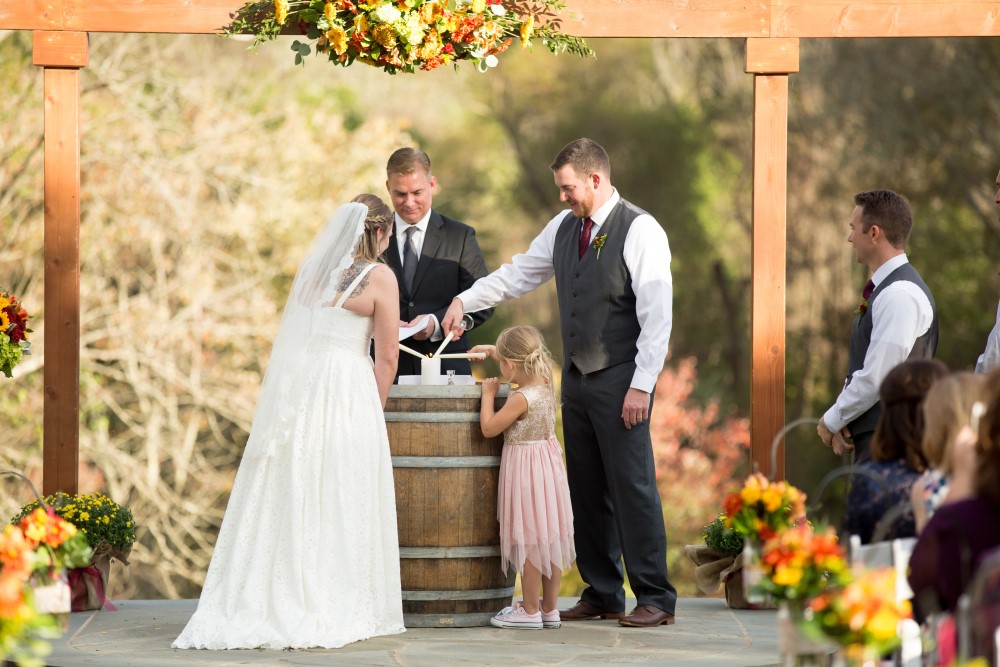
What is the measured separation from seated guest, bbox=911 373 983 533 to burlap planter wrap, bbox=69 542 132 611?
3.57 m

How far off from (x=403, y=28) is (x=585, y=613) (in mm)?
2380

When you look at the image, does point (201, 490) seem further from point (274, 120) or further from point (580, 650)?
point (580, 650)

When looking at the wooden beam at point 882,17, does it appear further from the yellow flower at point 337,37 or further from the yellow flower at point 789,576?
the yellow flower at point 789,576

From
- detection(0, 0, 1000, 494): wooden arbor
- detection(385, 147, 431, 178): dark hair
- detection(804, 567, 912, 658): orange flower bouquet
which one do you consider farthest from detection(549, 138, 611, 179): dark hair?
detection(804, 567, 912, 658): orange flower bouquet

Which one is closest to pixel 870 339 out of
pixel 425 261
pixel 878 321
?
pixel 878 321

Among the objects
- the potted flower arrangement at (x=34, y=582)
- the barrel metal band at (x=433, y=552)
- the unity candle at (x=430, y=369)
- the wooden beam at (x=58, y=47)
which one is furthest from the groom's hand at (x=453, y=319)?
the potted flower arrangement at (x=34, y=582)

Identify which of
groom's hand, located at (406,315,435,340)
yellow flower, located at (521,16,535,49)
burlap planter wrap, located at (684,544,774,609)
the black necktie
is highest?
yellow flower, located at (521,16,535,49)

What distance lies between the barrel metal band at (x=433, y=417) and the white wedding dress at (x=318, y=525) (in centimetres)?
19

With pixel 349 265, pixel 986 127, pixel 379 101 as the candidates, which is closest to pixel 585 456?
pixel 349 265

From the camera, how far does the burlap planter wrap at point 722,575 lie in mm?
5746

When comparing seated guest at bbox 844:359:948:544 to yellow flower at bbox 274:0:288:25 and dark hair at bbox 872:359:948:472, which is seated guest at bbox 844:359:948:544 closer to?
dark hair at bbox 872:359:948:472

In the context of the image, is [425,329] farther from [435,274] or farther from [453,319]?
[435,274]

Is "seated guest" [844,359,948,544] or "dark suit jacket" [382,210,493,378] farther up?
"dark suit jacket" [382,210,493,378]

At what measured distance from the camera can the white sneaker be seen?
5156 millimetres
